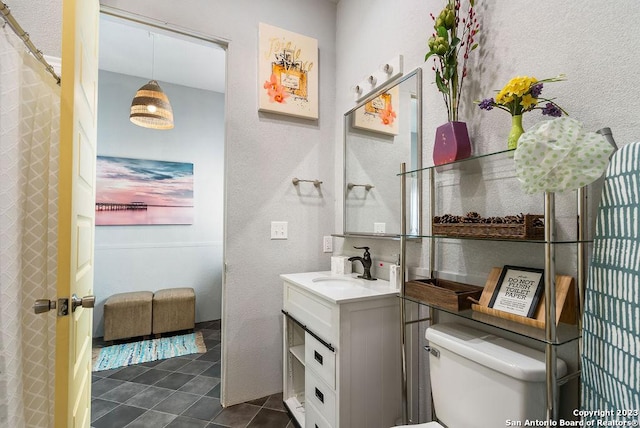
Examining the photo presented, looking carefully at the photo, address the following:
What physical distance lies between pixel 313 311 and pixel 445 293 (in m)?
0.72

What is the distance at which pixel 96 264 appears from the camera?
3.17 m

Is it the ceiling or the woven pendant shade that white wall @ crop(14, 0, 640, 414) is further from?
the woven pendant shade

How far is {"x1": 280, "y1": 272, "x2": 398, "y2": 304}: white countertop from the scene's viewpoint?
55.2 inches

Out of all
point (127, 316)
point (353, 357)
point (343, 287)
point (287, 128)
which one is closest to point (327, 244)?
point (343, 287)

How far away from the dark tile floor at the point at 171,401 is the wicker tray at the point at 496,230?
1536mm

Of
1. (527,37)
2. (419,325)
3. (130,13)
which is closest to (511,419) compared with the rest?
(419,325)

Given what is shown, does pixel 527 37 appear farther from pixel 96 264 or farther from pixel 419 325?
pixel 96 264

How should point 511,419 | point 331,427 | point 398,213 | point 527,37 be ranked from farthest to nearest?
1. point 398,213
2. point 331,427
3. point 527,37
4. point 511,419

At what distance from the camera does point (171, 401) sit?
2.04m

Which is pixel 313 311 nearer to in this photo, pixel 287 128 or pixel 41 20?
pixel 287 128

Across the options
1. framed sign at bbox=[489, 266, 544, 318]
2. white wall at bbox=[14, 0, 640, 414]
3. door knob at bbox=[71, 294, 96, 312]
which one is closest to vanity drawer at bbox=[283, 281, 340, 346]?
white wall at bbox=[14, 0, 640, 414]

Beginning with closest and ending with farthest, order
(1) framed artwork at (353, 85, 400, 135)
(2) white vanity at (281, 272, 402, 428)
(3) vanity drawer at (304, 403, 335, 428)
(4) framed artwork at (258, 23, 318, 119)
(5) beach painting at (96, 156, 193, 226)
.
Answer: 1. (2) white vanity at (281, 272, 402, 428)
2. (3) vanity drawer at (304, 403, 335, 428)
3. (1) framed artwork at (353, 85, 400, 135)
4. (4) framed artwork at (258, 23, 318, 119)
5. (5) beach painting at (96, 156, 193, 226)

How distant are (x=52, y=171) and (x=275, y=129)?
1323 millimetres

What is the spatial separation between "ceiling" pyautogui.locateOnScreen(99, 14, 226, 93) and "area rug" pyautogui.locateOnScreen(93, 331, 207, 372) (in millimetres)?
2752
